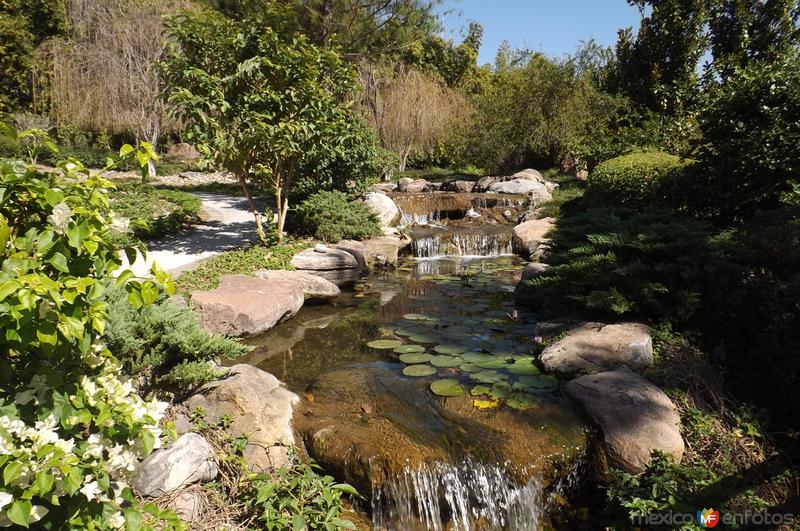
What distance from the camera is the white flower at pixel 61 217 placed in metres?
1.49

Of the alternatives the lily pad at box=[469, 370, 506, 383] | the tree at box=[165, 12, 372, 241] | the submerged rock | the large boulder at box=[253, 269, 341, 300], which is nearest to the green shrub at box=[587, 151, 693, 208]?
the lily pad at box=[469, 370, 506, 383]

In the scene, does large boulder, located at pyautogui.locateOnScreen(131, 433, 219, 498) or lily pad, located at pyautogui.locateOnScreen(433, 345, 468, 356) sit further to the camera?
lily pad, located at pyautogui.locateOnScreen(433, 345, 468, 356)

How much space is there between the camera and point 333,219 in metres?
8.62

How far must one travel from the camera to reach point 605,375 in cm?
374

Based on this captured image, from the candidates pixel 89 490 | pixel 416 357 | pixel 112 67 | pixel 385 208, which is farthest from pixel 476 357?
pixel 112 67

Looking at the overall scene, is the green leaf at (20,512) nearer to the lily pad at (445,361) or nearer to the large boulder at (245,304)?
the large boulder at (245,304)

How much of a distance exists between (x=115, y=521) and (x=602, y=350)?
373cm

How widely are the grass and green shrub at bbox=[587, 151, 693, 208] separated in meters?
5.59

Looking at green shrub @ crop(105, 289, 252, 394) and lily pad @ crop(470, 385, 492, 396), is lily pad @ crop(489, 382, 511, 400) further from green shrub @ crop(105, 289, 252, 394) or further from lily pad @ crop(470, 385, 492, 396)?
green shrub @ crop(105, 289, 252, 394)

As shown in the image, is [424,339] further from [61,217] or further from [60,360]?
[61,217]

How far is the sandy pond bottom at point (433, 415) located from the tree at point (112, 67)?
12.9 m

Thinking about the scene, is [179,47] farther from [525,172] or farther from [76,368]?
[525,172]

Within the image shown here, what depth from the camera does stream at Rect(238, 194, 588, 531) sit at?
9.88 feet

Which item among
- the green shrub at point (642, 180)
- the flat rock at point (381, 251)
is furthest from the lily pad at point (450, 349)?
the green shrub at point (642, 180)
